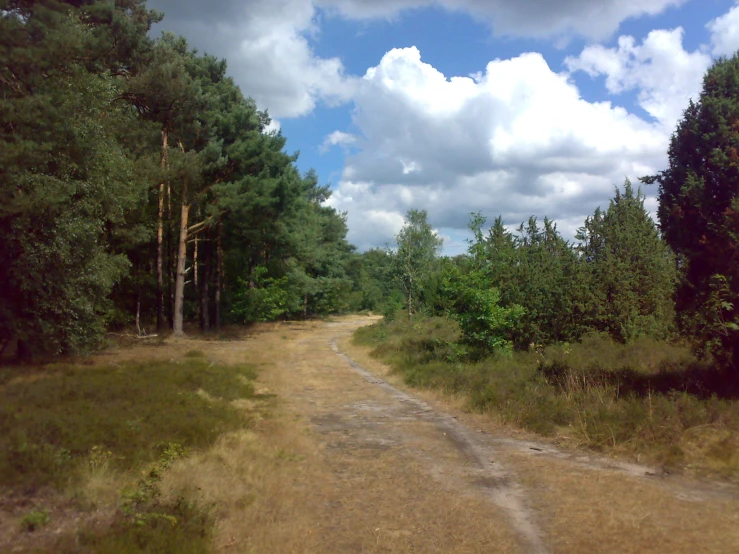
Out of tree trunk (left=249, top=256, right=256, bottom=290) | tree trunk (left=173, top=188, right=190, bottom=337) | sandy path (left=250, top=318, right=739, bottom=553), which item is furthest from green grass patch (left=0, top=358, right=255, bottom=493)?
tree trunk (left=249, top=256, right=256, bottom=290)

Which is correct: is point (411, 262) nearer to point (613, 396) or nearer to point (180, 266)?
point (180, 266)

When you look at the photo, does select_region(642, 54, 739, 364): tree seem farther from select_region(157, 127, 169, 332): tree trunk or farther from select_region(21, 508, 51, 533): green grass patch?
select_region(157, 127, 169, 332): tree trunk

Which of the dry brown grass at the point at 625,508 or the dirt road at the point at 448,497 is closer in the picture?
the dry brown grass at the point at 625,508

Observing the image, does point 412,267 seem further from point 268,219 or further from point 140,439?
point 140,439

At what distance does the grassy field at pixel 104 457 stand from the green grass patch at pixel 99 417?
16mm

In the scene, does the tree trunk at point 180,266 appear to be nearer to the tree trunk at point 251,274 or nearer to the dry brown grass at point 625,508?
the tree trunk at point 251,274

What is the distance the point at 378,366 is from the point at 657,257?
33.6 ft

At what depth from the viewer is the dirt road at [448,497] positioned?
556 cm

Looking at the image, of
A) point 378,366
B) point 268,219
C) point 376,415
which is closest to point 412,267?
point 268,219

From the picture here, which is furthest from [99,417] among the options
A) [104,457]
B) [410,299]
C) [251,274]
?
[251,274]

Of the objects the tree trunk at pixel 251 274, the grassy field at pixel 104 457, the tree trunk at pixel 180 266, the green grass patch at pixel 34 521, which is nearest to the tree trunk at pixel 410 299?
the tree trunk at pixel 251 274

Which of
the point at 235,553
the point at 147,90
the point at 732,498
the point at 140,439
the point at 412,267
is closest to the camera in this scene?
the point at 235,553

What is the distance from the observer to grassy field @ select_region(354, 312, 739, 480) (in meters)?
8.12

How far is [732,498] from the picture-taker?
6.51 meters
